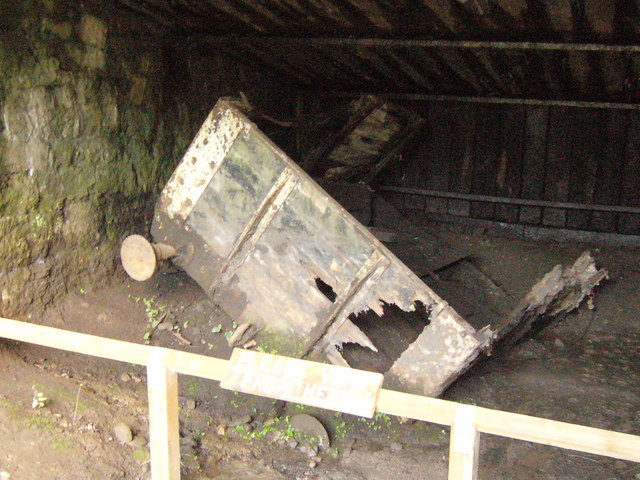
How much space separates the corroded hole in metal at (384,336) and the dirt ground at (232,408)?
16.8 inches

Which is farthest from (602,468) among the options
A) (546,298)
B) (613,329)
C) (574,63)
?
(574,63)

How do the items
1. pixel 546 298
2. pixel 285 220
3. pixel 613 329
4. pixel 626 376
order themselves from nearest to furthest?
1. pixel 285 220
2. pixel 546 298
3. pixel 626 376
4. pixel 613 329

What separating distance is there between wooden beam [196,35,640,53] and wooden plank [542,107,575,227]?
3.05 m

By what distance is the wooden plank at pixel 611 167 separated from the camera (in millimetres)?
6840

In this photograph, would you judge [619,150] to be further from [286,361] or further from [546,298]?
[286,361]

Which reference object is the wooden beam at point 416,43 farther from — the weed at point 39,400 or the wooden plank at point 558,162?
the weed at point 39,400

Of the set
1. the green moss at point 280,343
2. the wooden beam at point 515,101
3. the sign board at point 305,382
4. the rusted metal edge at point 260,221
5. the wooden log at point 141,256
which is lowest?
the sign board at point 305,382

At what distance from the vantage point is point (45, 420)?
3.03 m

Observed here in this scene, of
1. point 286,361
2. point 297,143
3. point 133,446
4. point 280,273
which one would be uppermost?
point 297,143

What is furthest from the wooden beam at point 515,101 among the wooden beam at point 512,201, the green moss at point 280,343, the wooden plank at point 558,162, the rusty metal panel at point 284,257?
the green moss at point 280,343

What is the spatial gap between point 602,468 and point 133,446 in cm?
292

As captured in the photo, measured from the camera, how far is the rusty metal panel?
3520mm

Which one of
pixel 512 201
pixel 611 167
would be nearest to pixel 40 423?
pixel 512 201

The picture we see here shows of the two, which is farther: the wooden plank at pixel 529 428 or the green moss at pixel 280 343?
the green moss at pixel 280 343
